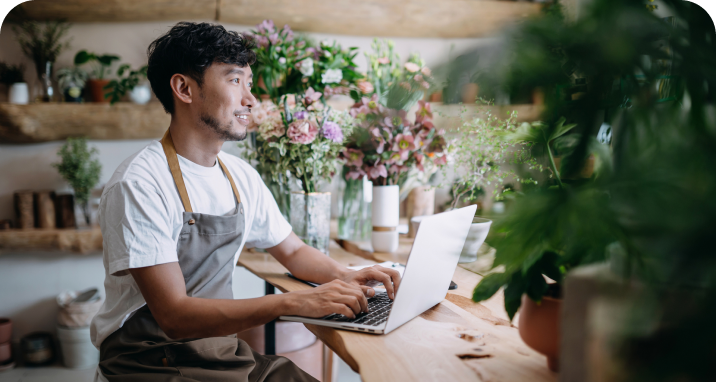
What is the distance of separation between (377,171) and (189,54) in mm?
778

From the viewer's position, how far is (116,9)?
276 cm

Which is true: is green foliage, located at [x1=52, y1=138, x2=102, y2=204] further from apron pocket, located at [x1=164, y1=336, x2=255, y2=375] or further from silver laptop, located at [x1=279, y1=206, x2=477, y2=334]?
silver laptop, located at [x1=279, y1=206, x2=477, y2=334]

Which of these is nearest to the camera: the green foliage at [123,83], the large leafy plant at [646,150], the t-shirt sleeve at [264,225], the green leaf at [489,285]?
the large leafy plant at [646,150]

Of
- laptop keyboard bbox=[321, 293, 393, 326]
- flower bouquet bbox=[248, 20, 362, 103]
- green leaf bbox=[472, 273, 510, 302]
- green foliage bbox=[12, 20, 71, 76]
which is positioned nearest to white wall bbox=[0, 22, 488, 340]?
green foliage bbox=[12, 20, 71, 76]

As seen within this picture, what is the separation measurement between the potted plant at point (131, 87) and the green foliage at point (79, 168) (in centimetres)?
35

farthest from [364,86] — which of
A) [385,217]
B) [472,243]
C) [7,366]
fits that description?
[7,366]

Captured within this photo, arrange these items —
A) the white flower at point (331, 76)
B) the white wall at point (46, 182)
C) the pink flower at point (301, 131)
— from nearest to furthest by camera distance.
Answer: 1. the pink flower at point (301, 131)
2. the white flower at point (331, 76)
3. the white wall at point (46, 182)

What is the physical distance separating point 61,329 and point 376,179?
2240 mm

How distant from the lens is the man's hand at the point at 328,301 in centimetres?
100

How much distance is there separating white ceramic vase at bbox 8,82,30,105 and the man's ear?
187 cm

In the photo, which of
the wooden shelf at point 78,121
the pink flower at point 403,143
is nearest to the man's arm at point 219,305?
the pink flower at point 403,143

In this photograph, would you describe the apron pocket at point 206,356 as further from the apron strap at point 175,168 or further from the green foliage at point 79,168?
the green foliage at point 79,168

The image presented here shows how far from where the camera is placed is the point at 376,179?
6.01 ft

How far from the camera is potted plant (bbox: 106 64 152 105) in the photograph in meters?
2.76
